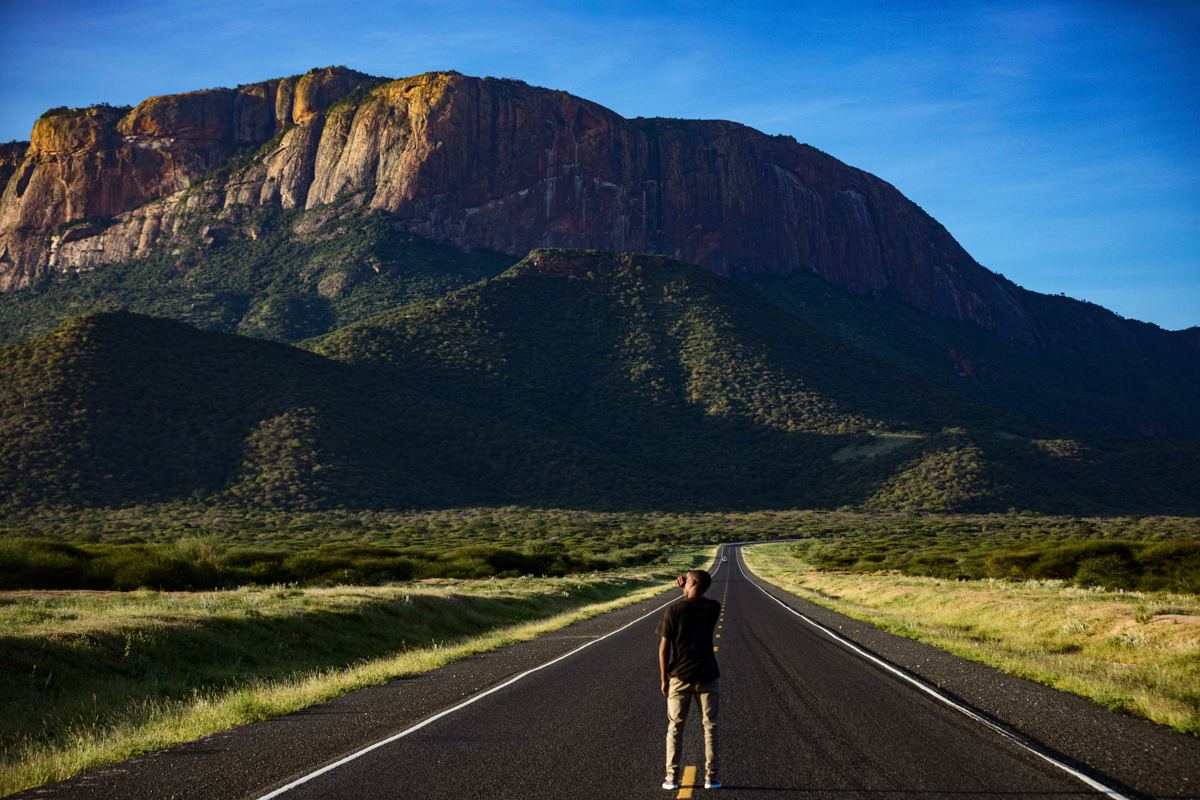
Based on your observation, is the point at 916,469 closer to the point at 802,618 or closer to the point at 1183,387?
the point at 802,618

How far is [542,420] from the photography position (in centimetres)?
9100

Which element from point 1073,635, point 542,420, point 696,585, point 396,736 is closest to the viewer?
A: point 696,585

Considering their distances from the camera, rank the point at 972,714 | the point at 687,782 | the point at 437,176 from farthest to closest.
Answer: the point at 437,176 < the point at 972,714 < the point at 687,782

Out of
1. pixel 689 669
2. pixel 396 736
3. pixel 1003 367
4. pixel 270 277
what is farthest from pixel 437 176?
pixel 689 669

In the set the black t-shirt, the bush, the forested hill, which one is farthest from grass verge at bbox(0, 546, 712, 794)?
the forested hill

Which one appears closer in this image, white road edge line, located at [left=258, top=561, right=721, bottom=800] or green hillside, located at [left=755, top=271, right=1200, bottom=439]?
white road edge line, located at [left=258, top=561, right=721, bottom=800]

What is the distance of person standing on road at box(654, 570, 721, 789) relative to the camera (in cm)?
671

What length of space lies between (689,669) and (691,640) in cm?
25

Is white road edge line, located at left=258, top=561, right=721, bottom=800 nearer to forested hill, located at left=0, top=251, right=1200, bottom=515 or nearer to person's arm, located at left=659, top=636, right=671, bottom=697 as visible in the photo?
person's arm, located at left=659, top=636, right=671, bottom=697

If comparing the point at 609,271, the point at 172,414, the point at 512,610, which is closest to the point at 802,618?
the point at 512,610

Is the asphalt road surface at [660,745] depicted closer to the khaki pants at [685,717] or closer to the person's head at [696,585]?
the khaki pants at [685,717]

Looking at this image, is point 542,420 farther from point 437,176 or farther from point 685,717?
point 685,717

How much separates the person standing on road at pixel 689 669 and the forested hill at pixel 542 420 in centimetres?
6477

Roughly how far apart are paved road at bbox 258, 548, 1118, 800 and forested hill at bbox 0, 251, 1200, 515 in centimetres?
6110
